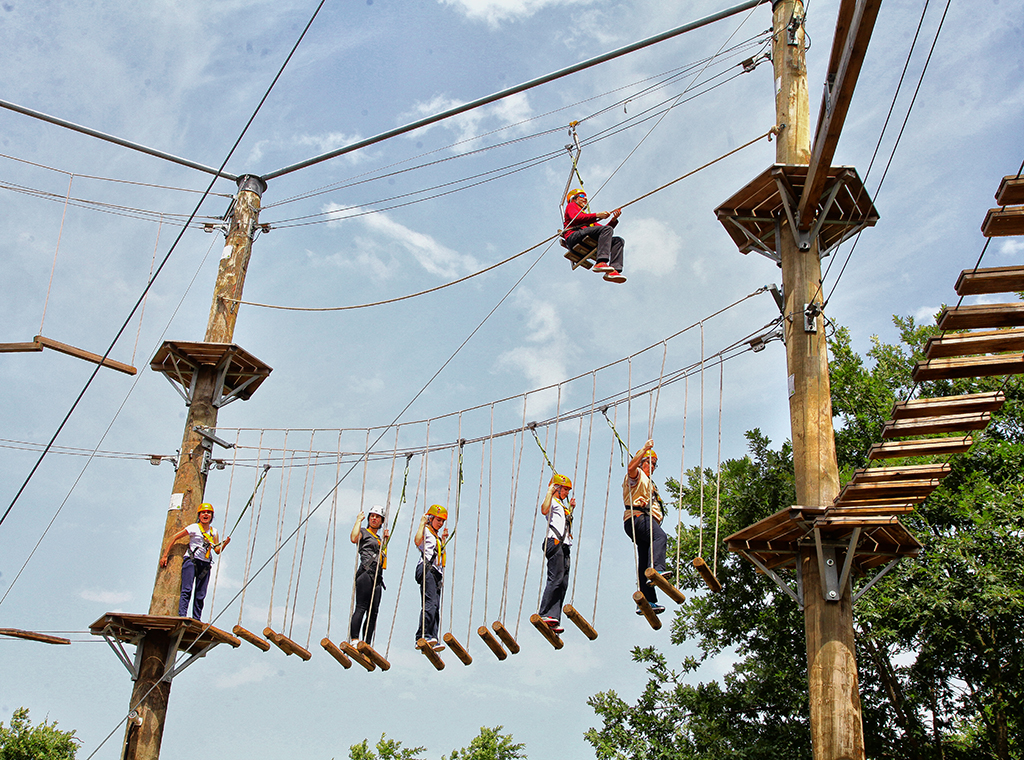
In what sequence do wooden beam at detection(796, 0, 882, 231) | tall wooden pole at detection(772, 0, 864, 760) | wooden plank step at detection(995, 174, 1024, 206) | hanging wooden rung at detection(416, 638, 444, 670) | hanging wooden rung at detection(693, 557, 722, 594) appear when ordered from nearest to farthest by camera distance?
1. wooden plank step at detection(995, 174, 1024, 206)
2. wooden beam at detection(796, 0, 882, 231)
3. tall wooden pole at detection(772, 0, 864, 760)
4. hanging wooden rung at detection(693, 557, 722, 594)
5. hanging wooden rung at detection(416, 638, 444, 670)

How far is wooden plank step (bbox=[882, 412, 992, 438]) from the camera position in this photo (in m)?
4.89

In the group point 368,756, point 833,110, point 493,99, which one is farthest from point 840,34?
point 368,756

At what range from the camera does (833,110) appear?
526 centimetres

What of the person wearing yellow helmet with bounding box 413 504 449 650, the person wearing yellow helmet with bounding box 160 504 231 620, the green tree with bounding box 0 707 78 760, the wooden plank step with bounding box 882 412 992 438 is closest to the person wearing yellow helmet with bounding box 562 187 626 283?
the person wearing yellow helmet with bounding box 413 504 449 650

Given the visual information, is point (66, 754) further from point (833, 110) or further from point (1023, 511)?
point (833, 110)

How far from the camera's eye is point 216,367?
8734 millimetres

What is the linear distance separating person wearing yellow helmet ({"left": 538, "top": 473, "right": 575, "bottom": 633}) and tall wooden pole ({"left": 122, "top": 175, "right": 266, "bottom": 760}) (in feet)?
10.5

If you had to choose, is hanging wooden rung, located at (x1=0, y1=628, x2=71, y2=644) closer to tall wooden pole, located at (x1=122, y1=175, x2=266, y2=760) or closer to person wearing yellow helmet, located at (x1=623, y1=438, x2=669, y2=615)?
tall wooden pole, located at (x1=122, y1=175, x2=266, y2=760)

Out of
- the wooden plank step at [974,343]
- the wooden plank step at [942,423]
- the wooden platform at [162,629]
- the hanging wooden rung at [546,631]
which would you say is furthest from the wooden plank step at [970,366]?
the wooden platform at [162,629]

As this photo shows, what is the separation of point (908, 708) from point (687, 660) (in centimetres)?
262

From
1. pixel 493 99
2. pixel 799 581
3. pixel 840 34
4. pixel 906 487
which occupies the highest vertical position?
pixel 493 99

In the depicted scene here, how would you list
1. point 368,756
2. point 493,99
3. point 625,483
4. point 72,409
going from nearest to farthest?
point 625,483
point 493,99
point 72,409
point 368,756

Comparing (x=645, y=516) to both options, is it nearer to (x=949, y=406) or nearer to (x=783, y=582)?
(x=783, y=582)

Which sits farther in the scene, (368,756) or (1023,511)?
(368,756)
